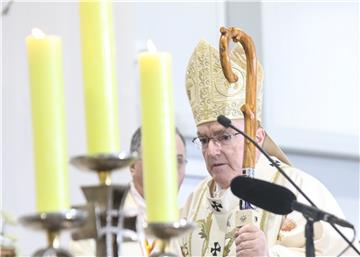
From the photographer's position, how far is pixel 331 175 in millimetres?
7160

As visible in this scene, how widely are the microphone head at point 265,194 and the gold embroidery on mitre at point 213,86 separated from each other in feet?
5.97

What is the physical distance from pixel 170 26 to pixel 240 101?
267cm

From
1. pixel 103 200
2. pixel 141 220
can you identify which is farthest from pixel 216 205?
pixel 103 200

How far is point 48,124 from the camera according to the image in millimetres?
1431

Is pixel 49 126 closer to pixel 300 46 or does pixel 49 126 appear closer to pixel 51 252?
pixel 51 252

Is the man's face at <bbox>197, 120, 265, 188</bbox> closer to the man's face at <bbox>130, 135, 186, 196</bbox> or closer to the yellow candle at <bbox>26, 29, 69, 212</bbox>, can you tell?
the man's face at <bbox>130, 135, 186, 196</bbox>

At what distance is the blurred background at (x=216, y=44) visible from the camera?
5891mm

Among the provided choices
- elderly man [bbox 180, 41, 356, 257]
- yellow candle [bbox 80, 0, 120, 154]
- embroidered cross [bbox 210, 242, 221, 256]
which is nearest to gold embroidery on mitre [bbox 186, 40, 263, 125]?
elderly man [bbox 180, 41, 356, 257]

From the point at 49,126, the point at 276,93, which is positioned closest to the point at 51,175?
the point at 49,126

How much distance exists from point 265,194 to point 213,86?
2016 mm

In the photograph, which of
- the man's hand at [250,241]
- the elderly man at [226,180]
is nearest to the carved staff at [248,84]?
the man's hand at [250,241]

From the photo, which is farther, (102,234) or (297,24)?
(297,24)

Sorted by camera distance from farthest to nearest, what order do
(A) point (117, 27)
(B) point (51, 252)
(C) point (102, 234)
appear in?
(A) point (117, 27) < (C) point (102, 234) < (B) point (51, 252)

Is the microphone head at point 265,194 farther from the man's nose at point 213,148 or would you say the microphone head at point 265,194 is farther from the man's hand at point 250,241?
the man's nose at point 213,148
